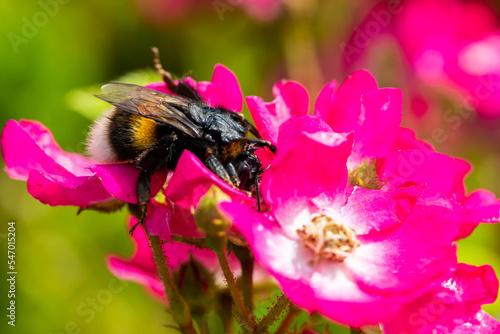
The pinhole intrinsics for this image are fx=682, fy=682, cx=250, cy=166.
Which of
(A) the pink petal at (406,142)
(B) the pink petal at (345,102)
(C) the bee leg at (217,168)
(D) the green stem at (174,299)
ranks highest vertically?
(B) the pink petal at (345,102)

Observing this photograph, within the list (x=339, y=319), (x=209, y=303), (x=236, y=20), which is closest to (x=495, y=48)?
(x=236, y=20)

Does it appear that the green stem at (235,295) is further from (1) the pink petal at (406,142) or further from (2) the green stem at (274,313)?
(1) the pink petal at (406,142)

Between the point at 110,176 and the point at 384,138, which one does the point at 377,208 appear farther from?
the point at 110,176

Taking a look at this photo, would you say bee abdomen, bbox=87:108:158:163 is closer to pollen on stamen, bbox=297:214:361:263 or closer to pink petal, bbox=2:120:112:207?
pink petal, bbox=2:120:112:207

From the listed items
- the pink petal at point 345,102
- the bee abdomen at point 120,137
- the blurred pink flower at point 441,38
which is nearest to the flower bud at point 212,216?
the bee abdomen at point 120,137

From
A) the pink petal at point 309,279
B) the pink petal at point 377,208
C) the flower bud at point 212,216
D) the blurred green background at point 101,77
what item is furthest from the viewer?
the blurred green background at point 101,77

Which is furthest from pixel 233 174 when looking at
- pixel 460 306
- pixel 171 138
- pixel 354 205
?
pixel 460 306
